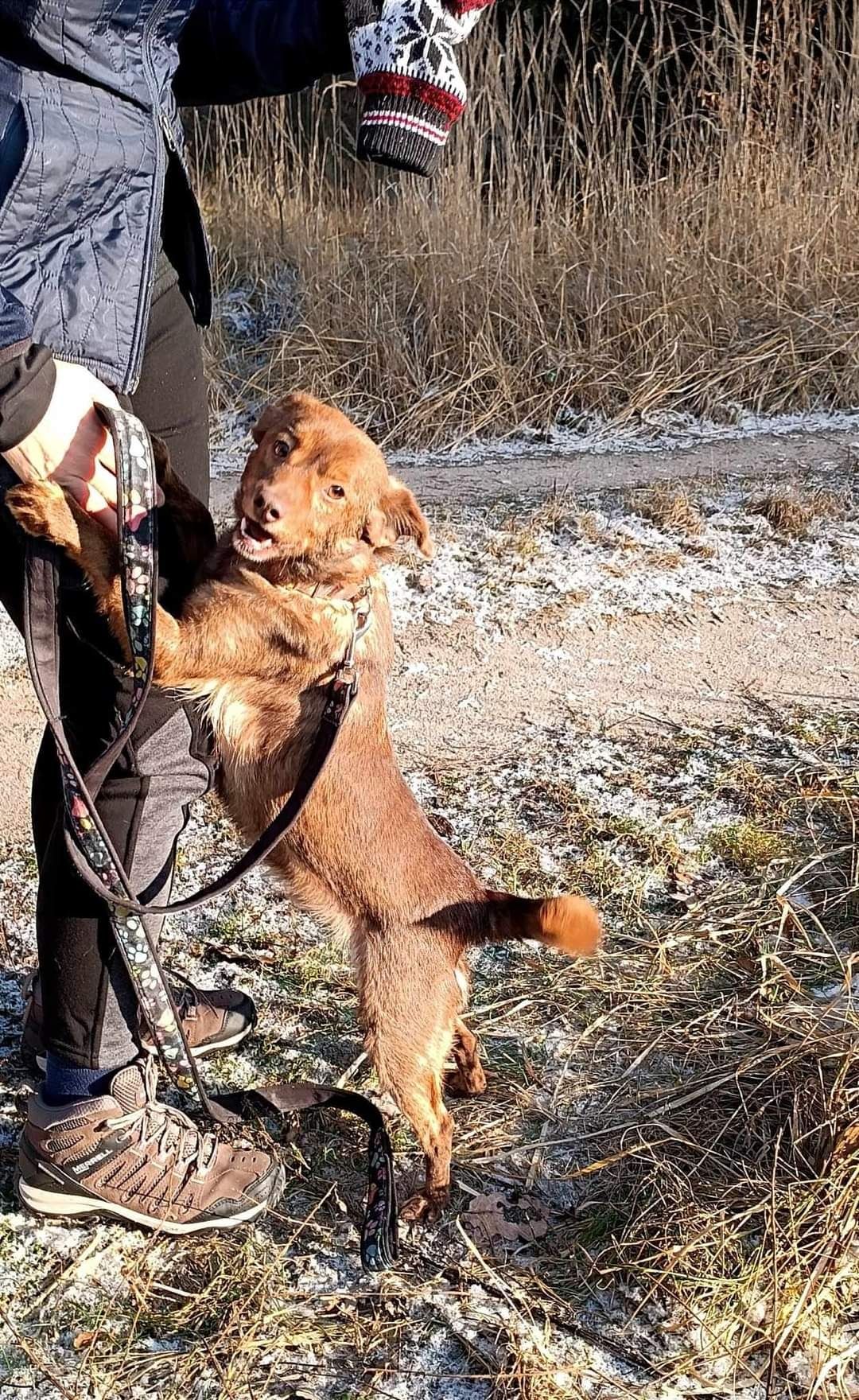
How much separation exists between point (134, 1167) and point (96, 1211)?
0.37ft

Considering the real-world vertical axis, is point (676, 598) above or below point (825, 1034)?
above

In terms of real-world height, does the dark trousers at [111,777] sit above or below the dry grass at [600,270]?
below

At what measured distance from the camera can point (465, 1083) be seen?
2.49 m

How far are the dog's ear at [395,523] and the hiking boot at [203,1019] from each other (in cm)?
102

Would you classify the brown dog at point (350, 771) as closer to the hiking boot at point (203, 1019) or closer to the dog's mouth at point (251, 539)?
the dog's mouth at point (251, 539)

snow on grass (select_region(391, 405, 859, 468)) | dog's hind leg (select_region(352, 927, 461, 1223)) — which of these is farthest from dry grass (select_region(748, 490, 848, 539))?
dog's hind leg (select_region(352, 927, 461, 1223))

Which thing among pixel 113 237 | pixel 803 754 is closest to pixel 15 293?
pixel 113 237

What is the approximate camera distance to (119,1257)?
2.10 metres

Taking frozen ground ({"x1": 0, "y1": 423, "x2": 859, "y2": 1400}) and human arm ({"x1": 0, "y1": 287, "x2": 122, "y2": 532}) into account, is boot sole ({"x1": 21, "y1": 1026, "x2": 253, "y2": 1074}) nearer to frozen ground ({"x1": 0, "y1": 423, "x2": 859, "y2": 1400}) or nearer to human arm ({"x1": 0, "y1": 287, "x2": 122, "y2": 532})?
frozen ground ({"x1": 0, "y1": 423, "x2": 859, "y2": 1400})

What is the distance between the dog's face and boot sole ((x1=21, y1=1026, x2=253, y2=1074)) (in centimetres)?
98

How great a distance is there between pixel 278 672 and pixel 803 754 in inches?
73.4

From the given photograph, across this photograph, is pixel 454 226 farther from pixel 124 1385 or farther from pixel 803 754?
pixel 124 1385

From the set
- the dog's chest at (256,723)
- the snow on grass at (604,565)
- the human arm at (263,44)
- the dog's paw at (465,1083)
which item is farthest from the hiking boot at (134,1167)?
the snow on grass at (604,565)

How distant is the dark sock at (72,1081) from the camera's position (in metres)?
2.04
